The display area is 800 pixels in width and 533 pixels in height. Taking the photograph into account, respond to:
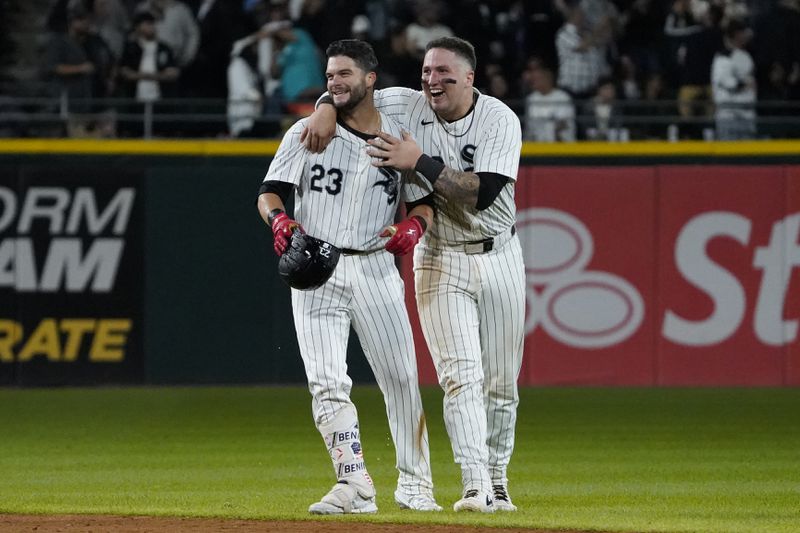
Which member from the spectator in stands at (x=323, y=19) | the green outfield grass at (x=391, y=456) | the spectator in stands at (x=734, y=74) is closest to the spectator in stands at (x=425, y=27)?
the spectator in stands at (x=323, y=19)

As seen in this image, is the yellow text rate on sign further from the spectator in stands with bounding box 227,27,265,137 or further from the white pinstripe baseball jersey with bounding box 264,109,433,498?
the white pinstripe baseball jersey with bounding box 264,109,433,498

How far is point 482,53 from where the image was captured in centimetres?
1462

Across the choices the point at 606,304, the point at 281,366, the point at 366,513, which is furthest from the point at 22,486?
the point at 606,304

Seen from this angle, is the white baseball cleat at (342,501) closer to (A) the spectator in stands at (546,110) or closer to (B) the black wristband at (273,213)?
(B) the black wristband at (273,213)

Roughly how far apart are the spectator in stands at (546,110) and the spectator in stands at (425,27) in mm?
945

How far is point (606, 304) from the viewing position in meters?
13.7

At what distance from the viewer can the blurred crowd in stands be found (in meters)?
14.2

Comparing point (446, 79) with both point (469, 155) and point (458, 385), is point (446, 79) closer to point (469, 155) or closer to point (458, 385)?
point (469, 155)

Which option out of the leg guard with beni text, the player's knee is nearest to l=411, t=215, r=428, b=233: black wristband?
the player's knee

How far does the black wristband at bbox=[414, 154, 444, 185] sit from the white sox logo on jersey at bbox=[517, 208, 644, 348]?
7.34 metres

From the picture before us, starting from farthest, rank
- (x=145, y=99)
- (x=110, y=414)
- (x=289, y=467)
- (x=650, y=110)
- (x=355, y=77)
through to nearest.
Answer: (x=650, y=110), (x=145, y=99), (x=110, y=414), (x=289, y=467), (x=355, y=77)

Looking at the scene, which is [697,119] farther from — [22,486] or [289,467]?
[22,486]

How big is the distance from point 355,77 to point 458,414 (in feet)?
4.76

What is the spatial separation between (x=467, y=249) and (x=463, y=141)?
46cm
